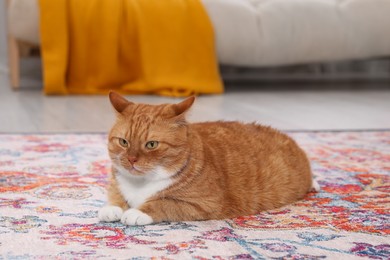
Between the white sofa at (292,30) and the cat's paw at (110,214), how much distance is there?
260cm

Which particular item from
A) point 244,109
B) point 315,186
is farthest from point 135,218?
point 244,109

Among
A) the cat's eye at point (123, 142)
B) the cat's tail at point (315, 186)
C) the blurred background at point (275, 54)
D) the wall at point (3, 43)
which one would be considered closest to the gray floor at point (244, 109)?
the blurred background at point (275, 54)

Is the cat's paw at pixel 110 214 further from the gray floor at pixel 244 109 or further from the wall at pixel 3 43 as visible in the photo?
the wall at pixel 3 43

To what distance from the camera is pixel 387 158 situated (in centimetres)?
218

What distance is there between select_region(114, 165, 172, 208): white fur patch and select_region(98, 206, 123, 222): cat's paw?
4 centimetres

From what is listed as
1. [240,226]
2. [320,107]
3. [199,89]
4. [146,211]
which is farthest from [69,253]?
[199,89]

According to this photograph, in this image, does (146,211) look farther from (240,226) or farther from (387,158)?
(387,158)

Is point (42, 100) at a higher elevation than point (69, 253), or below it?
below

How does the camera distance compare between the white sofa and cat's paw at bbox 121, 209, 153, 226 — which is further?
the white sofa

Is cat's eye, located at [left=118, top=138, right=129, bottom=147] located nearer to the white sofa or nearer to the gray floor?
the gray floor

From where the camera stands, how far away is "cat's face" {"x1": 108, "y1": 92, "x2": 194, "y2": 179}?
1.36m

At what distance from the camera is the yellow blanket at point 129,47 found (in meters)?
3.82

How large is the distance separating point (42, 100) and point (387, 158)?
197cm

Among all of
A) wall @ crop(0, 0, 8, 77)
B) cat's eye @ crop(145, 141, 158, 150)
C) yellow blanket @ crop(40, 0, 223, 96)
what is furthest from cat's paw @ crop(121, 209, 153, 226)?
wall @ crop(0, 0, 8, 77)
